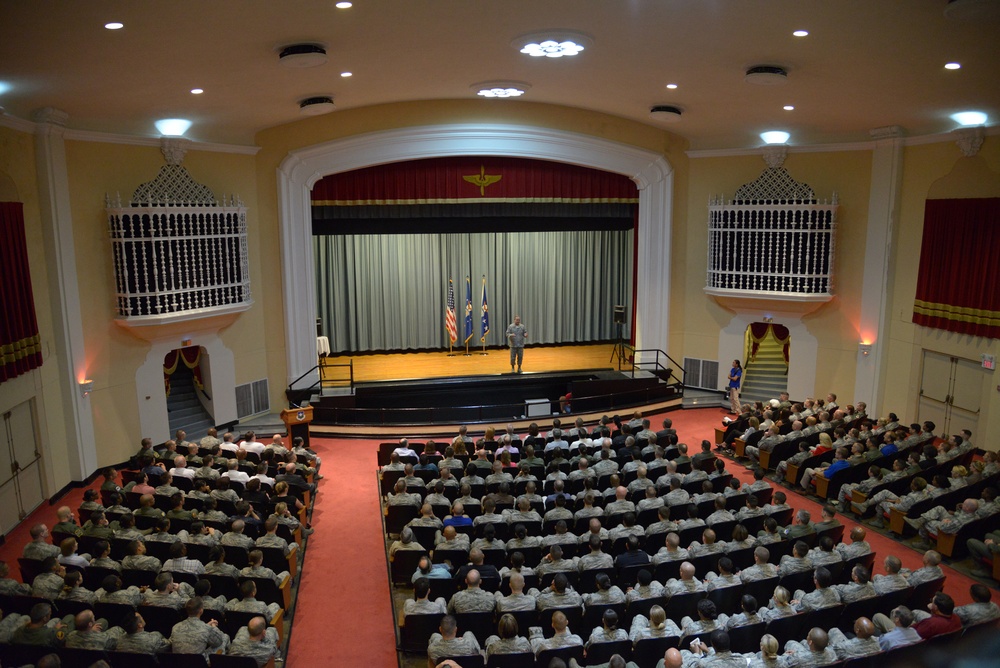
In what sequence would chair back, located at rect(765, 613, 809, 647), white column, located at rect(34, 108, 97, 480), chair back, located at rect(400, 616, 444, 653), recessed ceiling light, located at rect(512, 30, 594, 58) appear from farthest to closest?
white column, located at rect(34, 108, 97, 480) → recessed ceiling light, located at rect(512, 30, 594, 58) → chair back, located at rect(400, 616, 444, 653) → chair back, located at rect(765, 613, 809, 647)

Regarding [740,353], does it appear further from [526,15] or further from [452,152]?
[526,15]

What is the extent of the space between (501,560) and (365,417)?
861cm

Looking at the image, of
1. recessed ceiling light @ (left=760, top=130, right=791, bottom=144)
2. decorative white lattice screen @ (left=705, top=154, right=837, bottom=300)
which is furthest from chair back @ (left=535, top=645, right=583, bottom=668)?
recessed ceiling light @ (left=760, top=130, right=791, bottom=144)

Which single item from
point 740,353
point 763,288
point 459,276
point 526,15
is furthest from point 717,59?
point 459,276

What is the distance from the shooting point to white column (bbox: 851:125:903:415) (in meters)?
15.5

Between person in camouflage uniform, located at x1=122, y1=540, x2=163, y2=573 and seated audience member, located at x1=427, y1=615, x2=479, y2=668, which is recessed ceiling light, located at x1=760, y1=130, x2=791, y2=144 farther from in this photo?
person in camouflage uniform, located at x1=122, y1=540, x2=163, y2=573

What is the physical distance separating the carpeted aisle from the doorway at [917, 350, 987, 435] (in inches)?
444

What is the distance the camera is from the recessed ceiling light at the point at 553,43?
9.71 m

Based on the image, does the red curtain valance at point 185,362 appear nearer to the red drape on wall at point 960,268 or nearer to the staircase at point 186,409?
the staircase at point 186,409

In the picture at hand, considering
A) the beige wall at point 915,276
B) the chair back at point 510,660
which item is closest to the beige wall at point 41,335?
the chair back at point 510,660

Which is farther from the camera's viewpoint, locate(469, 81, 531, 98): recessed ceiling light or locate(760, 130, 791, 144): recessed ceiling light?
locate(760, 130, 791, 144): recessed ceiling light

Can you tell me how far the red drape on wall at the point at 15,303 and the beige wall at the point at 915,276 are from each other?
1616 cm

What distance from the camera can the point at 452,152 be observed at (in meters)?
16.7

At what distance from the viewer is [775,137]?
1681cm
